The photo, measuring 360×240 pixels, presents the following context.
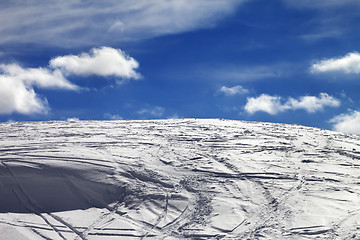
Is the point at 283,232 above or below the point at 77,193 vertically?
below

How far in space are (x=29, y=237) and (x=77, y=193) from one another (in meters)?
1.53

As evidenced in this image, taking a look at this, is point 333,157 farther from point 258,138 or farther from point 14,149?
point 14,149

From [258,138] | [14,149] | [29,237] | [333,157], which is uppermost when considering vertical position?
[258,138]

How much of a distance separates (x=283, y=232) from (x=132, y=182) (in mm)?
3647

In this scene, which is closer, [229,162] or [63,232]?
[63,232]

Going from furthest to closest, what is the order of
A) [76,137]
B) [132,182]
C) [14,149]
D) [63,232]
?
1. [76,137]
2. [14,149]
3. [132,182]
4. [63,232]

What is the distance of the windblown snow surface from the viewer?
24.8 feet

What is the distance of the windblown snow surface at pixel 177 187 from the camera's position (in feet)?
24.8

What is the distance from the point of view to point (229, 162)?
9.85 meters

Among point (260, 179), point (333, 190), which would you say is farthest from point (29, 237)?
point (333, 190)

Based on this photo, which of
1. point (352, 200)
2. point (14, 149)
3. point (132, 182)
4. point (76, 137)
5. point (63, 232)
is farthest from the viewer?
point (76, 137)

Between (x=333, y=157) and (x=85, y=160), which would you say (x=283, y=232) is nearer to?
(x=333, y=157)

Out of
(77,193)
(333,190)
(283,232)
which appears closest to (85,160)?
(77,193)

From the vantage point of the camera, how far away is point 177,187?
8773mm
